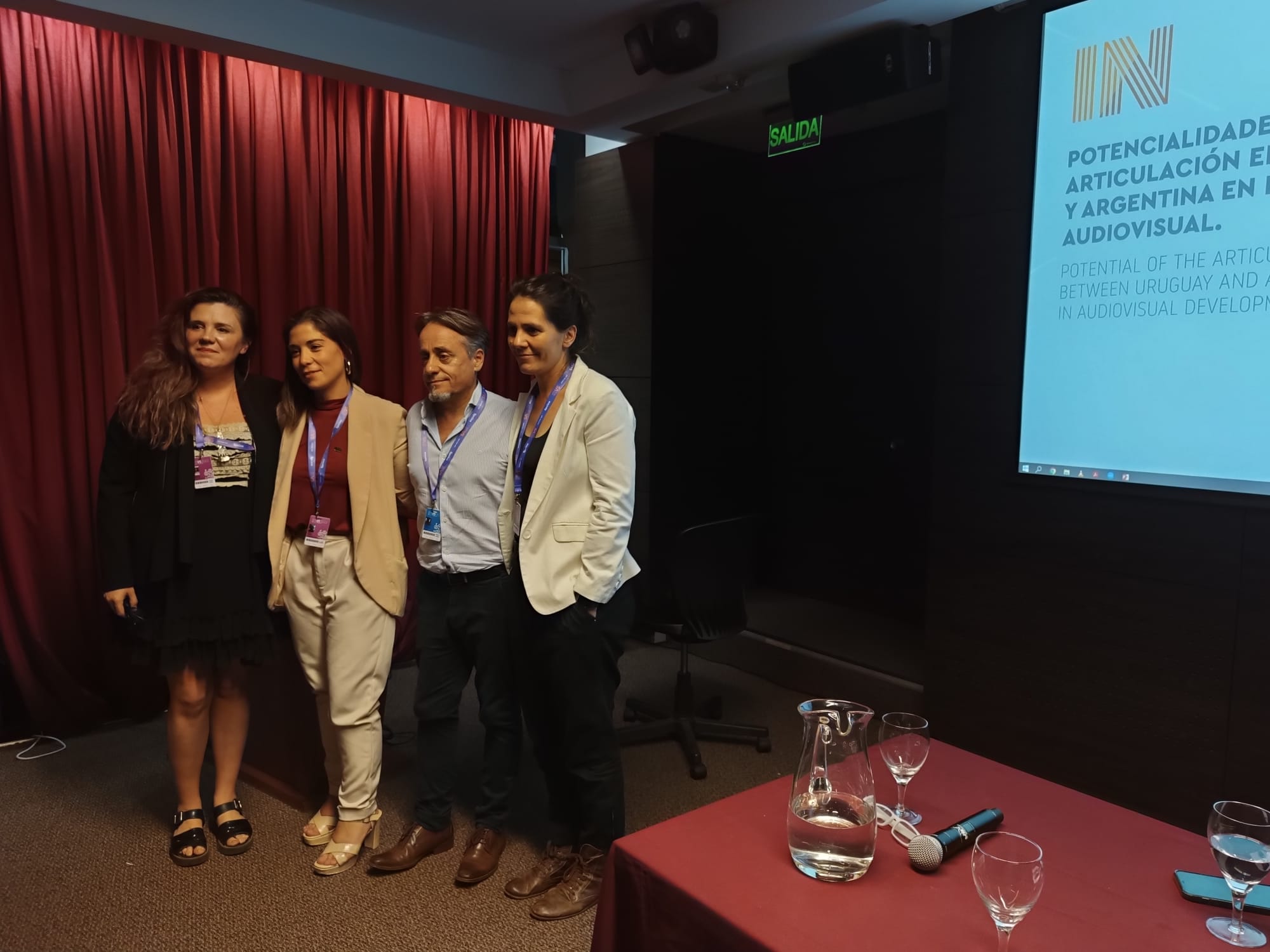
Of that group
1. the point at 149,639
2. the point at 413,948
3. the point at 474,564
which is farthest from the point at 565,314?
the point at 413,948

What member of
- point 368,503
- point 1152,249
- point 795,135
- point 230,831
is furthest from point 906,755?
point 795,135

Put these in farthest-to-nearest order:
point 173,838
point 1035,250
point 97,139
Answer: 1. point 97,139
2. point 1035,250
3. point 173,838

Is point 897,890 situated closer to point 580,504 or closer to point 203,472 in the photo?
point 580,504

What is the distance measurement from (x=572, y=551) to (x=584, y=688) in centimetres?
36

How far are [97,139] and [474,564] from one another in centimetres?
235

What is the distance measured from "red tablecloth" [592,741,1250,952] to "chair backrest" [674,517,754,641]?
1648 millimetres

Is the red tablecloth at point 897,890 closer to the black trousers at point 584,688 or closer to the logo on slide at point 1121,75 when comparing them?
the black trousers at point 584,688

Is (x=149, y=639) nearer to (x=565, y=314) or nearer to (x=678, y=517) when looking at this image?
(x=565, y=314)

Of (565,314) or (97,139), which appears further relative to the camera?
(97,139)

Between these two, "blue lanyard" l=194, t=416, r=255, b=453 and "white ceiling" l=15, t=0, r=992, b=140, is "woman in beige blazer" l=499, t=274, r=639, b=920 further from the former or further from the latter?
"white ceiling" l=15, t=0, r=992, b=140

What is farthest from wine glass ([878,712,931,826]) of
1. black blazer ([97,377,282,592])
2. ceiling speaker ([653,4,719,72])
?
ceiling speaker ([653,4,719,72])

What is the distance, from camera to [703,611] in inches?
126

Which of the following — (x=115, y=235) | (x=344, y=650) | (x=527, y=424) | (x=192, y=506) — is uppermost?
(x=115, y=235)

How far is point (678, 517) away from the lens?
4680mm
